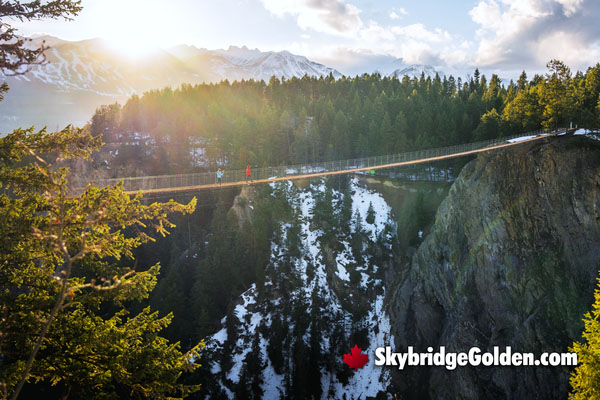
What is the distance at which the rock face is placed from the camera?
50.6 ft

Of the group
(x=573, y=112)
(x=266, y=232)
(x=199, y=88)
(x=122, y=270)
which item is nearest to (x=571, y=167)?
(x=573, y=112)

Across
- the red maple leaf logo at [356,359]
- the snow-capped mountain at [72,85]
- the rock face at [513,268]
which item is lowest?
the red maple leaf logo at [356,359]

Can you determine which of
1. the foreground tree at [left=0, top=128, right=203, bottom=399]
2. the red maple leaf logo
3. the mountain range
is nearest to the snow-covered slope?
the red maple leaf logo

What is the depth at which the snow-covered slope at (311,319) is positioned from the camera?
84.3ft

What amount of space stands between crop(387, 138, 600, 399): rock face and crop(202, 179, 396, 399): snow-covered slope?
458 cm

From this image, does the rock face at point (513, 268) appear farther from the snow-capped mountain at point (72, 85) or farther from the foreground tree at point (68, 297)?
the snow-capped mountain at point (72, 85)

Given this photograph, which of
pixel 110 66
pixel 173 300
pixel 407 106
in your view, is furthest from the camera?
pixel 110 66

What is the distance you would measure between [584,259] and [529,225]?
3202 millimetres

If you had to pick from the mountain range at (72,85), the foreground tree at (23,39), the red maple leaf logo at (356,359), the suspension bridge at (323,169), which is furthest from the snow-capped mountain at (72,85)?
the foreground tree at (23,39)

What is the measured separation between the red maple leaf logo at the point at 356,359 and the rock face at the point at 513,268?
2960 mm

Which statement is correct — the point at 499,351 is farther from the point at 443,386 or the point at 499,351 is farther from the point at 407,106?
the point at 407,106

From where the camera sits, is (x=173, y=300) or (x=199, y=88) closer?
(x=173, y=300)

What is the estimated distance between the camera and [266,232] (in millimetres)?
33812

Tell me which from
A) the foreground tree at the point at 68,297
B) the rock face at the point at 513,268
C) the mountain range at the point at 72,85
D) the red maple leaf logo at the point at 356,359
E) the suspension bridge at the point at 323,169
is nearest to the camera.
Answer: the foreground tree at the point at 68,297
